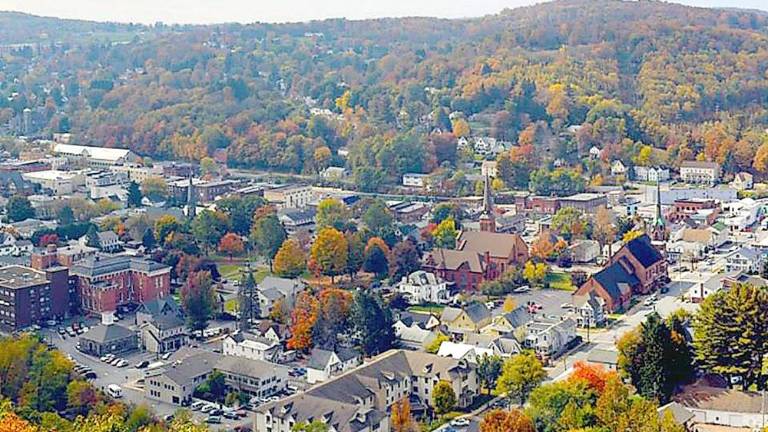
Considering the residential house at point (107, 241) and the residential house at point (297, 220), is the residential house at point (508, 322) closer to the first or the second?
the residential house at point (297, 220)

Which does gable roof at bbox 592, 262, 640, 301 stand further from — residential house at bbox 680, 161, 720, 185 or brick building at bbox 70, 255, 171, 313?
residential house at bbox 680, 161, 720, 185

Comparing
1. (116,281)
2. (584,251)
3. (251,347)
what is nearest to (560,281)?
(584,251)

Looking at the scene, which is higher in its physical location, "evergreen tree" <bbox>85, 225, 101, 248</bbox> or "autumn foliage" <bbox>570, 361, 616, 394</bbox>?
"autumn foliage" <bbox>570, 361, 616, 394</bbox>

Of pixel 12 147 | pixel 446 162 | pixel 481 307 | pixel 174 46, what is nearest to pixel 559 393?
pixel 481 307

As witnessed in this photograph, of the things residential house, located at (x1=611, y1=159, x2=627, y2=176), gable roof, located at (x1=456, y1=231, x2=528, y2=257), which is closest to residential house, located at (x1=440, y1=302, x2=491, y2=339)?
gable roof, located at (x1=456, y1=231, x2=528, y2=257)

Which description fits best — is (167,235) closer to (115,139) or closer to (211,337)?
(211,337)

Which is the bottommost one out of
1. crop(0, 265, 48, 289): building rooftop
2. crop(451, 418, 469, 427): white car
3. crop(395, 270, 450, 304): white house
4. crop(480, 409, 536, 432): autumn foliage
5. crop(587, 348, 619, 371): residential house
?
crop(395, 270, 450, 304): white house

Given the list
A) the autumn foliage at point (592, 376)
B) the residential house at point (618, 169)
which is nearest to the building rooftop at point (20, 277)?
the autumn foliage at point (592, 376)
